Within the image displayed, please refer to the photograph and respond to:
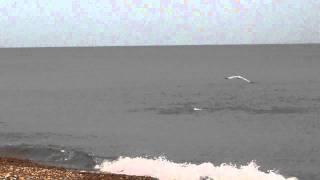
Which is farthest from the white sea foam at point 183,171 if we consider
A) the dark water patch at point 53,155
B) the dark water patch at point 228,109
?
the dark water patch at point 228,109

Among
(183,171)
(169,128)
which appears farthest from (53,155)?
(169,128)

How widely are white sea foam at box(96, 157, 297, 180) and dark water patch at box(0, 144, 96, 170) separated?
1.09 m

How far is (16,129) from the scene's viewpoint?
36594mm

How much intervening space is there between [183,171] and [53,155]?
8100 millimetres

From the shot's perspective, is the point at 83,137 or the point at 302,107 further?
the point at 302,107

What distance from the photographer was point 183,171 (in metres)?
20.0

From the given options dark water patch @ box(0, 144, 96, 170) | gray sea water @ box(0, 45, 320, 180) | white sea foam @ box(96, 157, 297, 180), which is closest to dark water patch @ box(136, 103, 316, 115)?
gray sea water @ box(0, 45, 320, 180)

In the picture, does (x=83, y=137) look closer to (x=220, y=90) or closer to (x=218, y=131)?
(x=218, y=131)

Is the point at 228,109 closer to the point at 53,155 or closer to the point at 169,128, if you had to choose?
the point at 169,128

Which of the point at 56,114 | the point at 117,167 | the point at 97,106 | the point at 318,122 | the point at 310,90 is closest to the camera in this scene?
the point at 117,167

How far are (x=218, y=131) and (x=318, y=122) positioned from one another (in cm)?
859

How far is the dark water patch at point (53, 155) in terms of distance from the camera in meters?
23.7

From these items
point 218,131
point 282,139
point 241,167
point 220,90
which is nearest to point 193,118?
point 218,131

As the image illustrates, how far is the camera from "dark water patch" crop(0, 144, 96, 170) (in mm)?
23719
